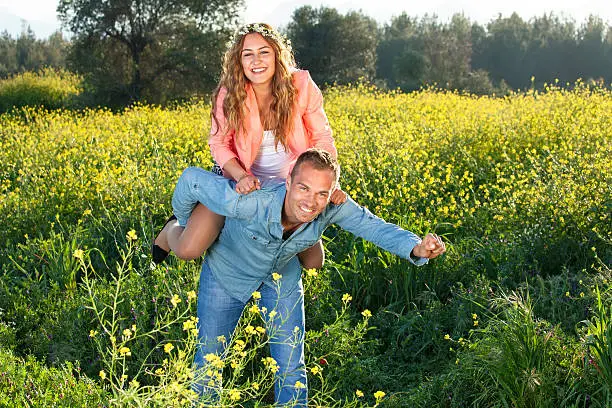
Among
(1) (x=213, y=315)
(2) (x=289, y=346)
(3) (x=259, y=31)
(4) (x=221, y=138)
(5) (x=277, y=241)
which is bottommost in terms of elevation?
(2) (x=289, y=346)

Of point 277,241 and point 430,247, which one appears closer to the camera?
point 430,247

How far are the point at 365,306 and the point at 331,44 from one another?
17628 millimetres

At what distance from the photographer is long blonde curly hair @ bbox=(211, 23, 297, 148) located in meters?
3.50

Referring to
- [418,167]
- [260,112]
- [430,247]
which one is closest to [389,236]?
[430,247]

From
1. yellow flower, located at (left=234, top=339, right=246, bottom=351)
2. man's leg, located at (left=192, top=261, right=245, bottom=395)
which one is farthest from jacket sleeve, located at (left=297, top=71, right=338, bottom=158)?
yellow flower, located at (left=234, top=339, right=246, bottom=351)

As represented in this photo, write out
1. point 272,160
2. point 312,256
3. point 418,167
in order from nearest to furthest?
point 312,256 → point 272,160 → point 418,167

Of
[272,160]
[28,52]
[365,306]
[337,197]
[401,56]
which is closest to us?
[337,197]

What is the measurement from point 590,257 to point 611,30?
28.3 m

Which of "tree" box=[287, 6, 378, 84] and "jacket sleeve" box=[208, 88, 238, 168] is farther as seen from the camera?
"tree" box=[287, 6, 378, 84]

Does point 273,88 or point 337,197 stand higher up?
point 273,88

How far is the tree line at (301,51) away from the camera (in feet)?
57.9

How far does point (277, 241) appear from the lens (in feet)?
9.30

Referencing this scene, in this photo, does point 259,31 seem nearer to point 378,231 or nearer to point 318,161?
point 318,161

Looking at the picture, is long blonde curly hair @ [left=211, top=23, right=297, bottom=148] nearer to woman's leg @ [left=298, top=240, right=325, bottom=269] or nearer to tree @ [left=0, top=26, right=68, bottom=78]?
woman's leg @ [left=298, top=240, right=325, bottom=269]
